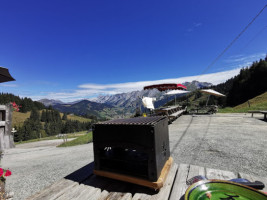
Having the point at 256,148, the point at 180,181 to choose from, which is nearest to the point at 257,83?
the point at 256,148

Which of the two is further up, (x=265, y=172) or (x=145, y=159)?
(x=145, y=159)

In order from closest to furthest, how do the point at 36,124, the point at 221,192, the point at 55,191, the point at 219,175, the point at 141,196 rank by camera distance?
the point at 221,192 → the point at 141,196 → the point at 55,191 → the point at 219,175 → the point at 36,124

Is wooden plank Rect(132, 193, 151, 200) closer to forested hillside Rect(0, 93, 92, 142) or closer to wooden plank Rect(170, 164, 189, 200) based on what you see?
wooden plank Rect(170, 164, 189, 200)

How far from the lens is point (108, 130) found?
1464 mm

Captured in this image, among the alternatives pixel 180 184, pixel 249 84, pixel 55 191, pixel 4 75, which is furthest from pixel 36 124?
pixel 249 84

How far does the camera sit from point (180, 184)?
1402mm

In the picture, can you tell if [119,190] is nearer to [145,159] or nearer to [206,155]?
[145,159]

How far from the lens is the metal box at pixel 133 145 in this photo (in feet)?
4.20

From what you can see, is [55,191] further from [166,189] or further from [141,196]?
[166,189]

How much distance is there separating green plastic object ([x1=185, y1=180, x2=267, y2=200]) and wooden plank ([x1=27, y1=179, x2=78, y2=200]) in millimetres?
1150

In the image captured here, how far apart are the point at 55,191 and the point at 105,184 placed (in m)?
0.48

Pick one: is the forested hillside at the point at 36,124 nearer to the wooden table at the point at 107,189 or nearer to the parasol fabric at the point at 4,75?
the parasol fabric at the point at 4,75

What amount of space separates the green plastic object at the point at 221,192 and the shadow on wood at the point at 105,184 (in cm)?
41

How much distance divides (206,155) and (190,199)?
3.89m
